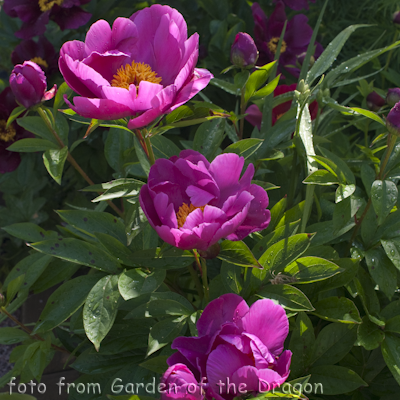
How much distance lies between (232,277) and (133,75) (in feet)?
0.99

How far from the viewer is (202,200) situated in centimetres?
51

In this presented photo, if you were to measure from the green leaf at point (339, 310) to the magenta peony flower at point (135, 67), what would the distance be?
1.19 ft

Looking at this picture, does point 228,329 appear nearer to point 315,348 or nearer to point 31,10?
point 315,348

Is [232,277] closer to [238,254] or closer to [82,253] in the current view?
[238,254]

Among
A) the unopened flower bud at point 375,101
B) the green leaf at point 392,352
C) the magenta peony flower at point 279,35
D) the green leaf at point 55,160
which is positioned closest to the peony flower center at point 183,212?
the green leaf at point 55,160

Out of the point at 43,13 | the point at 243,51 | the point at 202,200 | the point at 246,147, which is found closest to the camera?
the point at 202,200

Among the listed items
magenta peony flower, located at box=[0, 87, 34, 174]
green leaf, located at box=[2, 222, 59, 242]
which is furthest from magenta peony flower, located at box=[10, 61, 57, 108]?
magenta peony flower, located at box=[0, 87, 34, 174]

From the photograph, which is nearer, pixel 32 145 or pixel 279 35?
pixel 32 145

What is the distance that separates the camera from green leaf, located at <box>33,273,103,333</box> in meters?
0.62

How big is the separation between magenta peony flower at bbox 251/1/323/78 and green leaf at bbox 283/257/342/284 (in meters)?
0.64

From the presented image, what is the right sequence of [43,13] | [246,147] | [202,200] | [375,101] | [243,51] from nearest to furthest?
[202,200] → [246,147] → [243,51] → [375,101] → [43,13]

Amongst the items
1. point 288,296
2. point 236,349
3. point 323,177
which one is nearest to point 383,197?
point 323,177

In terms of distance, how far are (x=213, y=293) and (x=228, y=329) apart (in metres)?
0.21

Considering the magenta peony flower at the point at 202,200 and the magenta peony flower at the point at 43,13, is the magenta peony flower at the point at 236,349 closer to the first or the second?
the magenta peony flower at the point at 202,200
